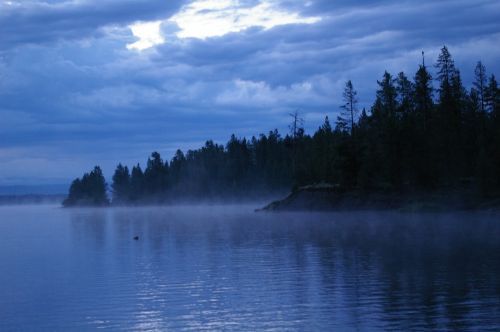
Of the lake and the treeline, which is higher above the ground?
the treeline

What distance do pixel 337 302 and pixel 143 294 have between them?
8981 millimetres

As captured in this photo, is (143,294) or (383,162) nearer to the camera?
(143,294)

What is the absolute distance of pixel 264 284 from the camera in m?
31.6

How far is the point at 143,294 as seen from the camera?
29703 millimetres

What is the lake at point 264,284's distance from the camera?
23719 mm

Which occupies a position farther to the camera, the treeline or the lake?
the treeline

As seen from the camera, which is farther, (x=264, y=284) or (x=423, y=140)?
(x=423, y=140)

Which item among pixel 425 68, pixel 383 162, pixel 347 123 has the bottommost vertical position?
pixel 383 162

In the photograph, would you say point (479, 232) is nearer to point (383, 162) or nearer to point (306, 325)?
point (306, 325)

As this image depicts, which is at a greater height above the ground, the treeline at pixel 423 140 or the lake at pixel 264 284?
the treeline at pixel 423 140

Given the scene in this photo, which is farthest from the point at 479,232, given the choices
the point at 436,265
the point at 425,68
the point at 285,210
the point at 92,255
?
the point at 425,68

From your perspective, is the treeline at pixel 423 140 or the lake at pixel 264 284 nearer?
the lake at pixel 264 284

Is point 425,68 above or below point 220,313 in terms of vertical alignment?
above

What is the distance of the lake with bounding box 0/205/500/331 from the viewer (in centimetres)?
2372
